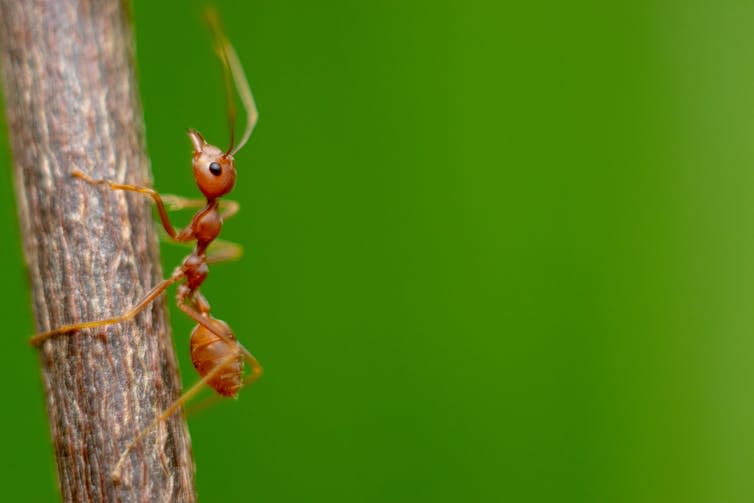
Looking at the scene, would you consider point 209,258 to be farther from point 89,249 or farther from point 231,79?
point 89,249

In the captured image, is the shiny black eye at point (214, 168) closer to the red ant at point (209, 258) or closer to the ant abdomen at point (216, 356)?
the red ant at point (209, 258)

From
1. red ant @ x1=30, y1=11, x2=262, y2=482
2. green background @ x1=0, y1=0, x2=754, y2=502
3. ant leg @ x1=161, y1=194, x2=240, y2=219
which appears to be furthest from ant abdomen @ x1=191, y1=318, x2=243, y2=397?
green background @ x1=0, y1=0, x2=754, y2=502

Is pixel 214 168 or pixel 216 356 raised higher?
pixel 214 168

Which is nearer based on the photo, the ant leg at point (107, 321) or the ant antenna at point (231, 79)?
the ant leg at point (107, 321)

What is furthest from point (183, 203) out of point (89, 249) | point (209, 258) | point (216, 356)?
point (89, 249)

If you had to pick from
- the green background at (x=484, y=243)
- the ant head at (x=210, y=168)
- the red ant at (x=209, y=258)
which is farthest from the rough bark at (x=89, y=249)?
the green background at (x=484, y=243)

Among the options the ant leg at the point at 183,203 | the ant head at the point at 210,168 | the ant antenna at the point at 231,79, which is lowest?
the ant leg at the point at 183,203

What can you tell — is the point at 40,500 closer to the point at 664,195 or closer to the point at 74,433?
the point at 74,433

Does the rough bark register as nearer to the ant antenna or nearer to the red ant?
the red ant
